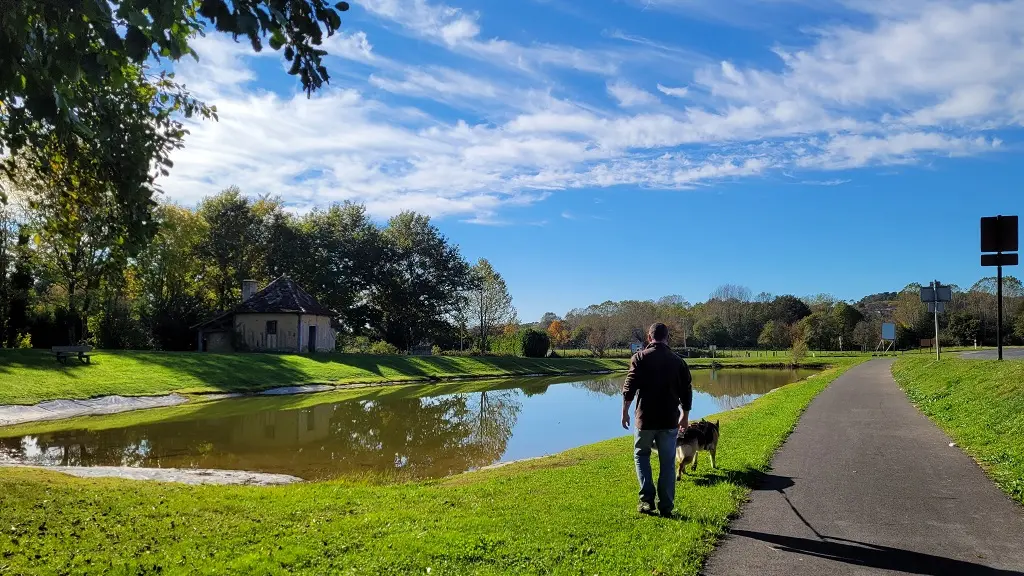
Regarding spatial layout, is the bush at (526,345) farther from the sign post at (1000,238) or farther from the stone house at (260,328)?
the sign post at (1000,238)

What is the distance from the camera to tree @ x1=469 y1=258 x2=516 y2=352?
61594 millimetres

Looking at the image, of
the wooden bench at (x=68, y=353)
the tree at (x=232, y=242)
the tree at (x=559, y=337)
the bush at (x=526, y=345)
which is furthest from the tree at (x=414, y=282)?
the wooden bench at (x=68, y=353)

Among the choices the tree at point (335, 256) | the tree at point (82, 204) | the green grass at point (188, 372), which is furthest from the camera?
the tree at point (335, 256)

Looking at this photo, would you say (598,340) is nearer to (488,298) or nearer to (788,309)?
(488,298)

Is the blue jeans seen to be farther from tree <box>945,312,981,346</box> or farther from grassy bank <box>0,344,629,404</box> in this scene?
tree <box>945,312,981,346</box>

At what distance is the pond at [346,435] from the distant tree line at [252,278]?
11921mm

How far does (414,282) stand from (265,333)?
19474mm

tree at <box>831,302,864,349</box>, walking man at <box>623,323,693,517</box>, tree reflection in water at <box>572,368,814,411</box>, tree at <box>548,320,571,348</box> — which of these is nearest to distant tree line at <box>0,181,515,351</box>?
tree reflection in water at <box>572,368,814,411</box>

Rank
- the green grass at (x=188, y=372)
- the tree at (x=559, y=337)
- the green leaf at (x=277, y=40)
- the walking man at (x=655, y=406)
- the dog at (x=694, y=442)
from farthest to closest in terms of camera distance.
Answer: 1. the tree at (x=559, y=337)
2. the green grass at (x=188, y=372)
3. the dog at (x=694, y=442)
4. the walking man at (x=655, y=406)
5. the green leaf at (x=277, y=40)

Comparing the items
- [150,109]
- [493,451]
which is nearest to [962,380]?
[493,451]

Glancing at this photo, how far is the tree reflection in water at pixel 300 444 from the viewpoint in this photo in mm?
13430

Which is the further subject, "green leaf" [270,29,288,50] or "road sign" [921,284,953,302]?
"road sign" [921,284,953,302]

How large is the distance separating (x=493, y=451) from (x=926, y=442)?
9.33 metres

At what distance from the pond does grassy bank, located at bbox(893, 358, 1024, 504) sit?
7.81m
